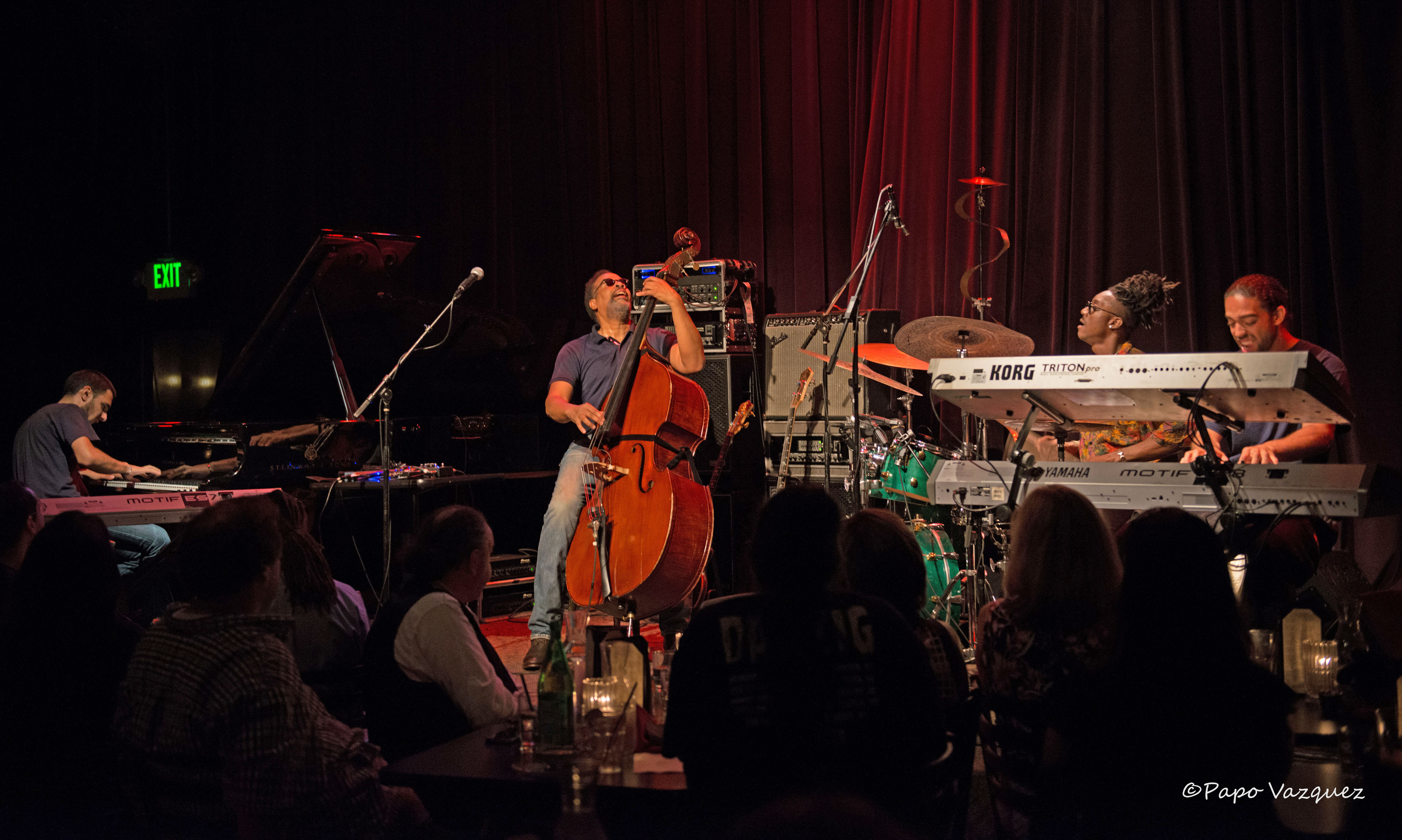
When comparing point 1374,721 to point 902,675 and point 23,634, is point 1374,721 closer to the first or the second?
point 902,675

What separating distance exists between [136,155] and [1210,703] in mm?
9783

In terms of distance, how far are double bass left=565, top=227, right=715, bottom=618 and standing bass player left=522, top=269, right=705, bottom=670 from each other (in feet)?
0.47

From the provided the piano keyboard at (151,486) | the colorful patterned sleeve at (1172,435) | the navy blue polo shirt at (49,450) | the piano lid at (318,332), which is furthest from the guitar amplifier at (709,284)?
the navy blue polo shirt at (49,450)

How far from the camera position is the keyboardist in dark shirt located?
132 inches

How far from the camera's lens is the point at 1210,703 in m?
1.85

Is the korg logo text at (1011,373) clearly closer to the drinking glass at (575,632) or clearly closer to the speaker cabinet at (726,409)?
the drinking glass at (575,632)

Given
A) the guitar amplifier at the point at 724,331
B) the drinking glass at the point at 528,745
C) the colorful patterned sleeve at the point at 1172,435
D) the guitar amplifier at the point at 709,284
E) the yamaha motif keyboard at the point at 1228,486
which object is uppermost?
the guitar amplifier at the point at 709,284

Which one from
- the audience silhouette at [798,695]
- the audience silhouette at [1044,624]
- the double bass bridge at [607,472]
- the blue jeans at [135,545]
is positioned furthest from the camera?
the blue jeans at [135,545]

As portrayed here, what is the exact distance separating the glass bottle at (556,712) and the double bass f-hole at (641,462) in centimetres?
227

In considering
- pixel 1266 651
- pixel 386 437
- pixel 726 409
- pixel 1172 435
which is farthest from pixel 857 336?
pixel 386 437

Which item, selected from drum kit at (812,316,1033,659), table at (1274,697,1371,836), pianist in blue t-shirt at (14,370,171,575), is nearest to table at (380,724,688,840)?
table at (1274,697,1371,836)

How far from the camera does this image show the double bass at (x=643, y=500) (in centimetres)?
416

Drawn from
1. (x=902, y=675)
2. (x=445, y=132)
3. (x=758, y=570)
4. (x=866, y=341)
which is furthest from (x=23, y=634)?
(x=445, y=132)

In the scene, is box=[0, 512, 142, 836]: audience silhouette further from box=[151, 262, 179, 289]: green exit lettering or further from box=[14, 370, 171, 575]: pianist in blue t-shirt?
box=[151, 262, 179, 289]: green exit lettering
